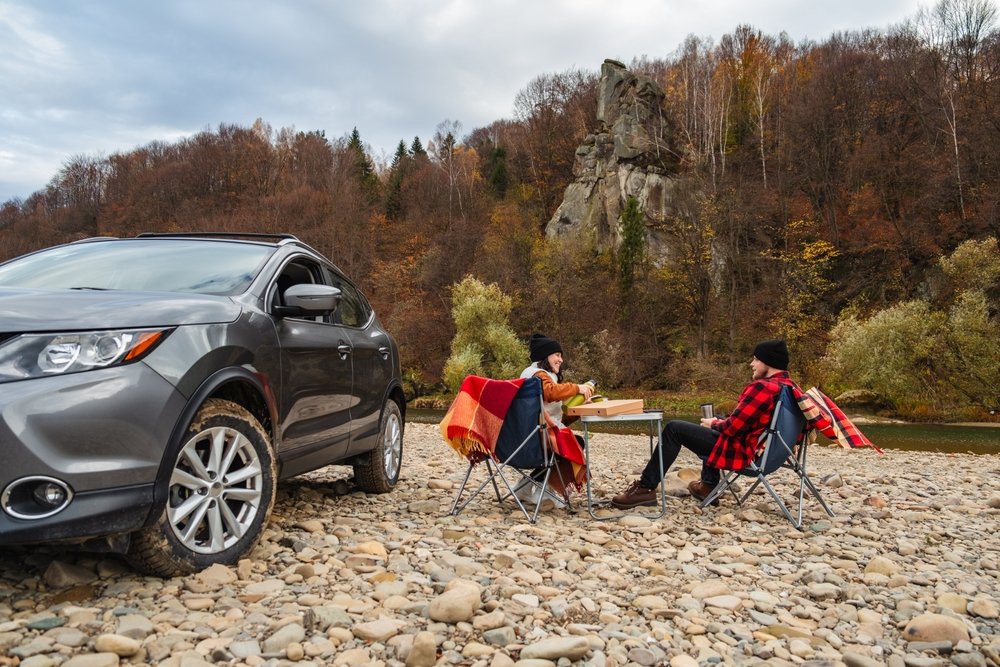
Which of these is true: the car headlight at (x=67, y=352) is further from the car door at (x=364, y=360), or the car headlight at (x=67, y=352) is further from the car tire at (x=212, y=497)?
the car door at (x=364, y=360)

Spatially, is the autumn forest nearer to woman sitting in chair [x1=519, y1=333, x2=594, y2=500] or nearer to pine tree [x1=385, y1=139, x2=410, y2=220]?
pine tree [x1=385, y1=139, x2=410, y2=220]

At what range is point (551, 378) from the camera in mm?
6035

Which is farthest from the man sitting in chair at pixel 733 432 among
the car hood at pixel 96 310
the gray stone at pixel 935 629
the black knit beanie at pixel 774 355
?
the car hood at pixel 96 310

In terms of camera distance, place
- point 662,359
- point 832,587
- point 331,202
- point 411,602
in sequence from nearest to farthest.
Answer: point 411,602, point 832,587, point 662,359, point 331,202

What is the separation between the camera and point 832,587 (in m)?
3.94

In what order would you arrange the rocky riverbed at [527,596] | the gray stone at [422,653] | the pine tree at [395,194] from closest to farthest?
the gray stone at [422,653] < the rocky riverbed at [527,596] < the pine tree at [395,194]

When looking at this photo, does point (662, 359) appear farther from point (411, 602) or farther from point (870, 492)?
point (411, 602)

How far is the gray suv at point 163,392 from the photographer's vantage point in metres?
2.93

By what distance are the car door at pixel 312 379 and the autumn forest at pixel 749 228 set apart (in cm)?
2628

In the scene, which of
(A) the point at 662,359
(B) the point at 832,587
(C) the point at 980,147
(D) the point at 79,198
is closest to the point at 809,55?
(C) the point at 980,147

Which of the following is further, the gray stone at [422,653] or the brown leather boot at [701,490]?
the brown leather boot at [701,490]

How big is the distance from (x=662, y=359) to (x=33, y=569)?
39.2m

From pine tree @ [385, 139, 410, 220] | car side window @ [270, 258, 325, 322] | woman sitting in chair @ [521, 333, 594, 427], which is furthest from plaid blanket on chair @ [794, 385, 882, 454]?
pine tree @ [385, 139, 410, 220]

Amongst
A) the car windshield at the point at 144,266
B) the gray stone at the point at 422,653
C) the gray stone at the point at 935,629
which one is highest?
the car windshield at the point at 144,266
